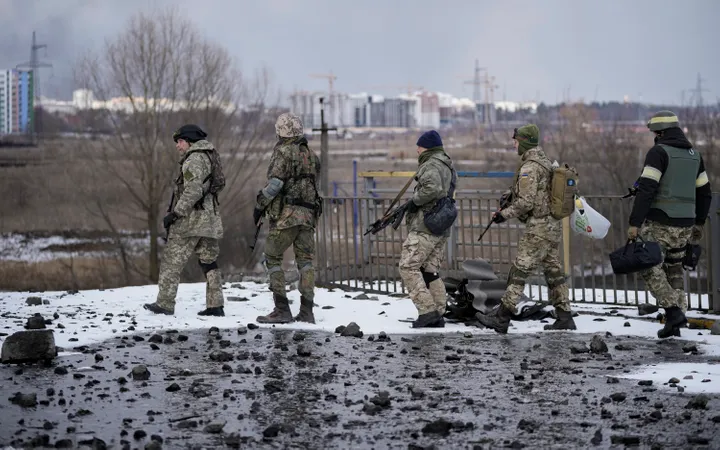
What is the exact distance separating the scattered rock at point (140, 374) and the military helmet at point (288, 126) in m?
3.59

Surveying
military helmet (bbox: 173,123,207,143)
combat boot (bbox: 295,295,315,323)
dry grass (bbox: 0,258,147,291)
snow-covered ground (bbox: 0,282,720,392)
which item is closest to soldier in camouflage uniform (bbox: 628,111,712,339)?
snow-covered ground (bbox: 0,282,720,392)

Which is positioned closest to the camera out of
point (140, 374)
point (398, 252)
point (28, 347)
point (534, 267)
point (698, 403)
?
point (698, 403)

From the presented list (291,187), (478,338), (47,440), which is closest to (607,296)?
(478,338)

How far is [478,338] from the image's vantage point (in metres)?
11.0

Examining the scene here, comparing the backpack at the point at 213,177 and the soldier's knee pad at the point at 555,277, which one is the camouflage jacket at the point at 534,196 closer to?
the soldier's knee pad at the point at 555,277

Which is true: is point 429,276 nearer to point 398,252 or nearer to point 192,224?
point 192,224

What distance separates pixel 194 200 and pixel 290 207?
3.90 ft

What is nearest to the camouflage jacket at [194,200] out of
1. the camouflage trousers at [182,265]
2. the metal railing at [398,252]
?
the camouflage trousers at [182,265]

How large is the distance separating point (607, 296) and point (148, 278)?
33.9 meters

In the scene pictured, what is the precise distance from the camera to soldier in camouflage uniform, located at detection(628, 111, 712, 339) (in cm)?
1059

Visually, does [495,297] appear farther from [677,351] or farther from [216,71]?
[216,71]

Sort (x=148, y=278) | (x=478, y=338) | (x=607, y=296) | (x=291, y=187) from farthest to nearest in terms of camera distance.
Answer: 1. (x=148, y=278)
2. (x=607, y=296)
3. (x=291, y=187)
4. (x=478, y=338)

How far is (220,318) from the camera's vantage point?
1235cm

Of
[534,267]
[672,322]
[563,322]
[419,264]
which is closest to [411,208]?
[419,264]
